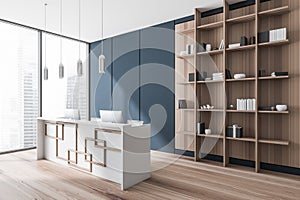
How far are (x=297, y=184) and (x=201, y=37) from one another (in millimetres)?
3100

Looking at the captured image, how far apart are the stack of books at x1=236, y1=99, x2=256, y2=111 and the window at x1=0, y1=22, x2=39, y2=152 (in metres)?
4.85

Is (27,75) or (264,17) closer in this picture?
(264,17)

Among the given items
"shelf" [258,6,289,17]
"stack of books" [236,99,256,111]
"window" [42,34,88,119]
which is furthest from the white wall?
"stack of books" [236,99,256,111]

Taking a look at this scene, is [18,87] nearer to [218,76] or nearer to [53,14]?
[53,14]

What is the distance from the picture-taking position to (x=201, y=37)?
483 cm

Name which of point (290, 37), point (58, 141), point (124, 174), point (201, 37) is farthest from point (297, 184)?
point (58, 141)

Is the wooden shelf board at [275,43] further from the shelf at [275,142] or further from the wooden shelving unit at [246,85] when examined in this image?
the shelf at [275,142]

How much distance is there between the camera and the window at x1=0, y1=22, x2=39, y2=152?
211 inches

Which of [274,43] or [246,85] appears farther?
[246,85]

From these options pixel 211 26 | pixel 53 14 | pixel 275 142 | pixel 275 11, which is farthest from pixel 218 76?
pixel 53 14

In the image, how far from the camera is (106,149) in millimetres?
3512

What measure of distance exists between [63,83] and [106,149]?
13.2ft

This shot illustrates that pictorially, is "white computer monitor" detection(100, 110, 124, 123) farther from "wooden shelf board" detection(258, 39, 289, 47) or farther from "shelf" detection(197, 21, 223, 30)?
"wooden shelf board" detection(258, 39, 289, 47)

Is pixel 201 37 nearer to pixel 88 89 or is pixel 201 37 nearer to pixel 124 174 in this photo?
pixel 124 174
